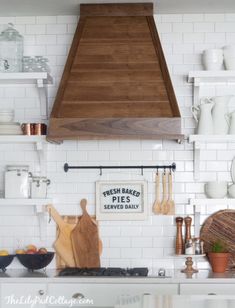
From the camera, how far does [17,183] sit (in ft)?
15.6

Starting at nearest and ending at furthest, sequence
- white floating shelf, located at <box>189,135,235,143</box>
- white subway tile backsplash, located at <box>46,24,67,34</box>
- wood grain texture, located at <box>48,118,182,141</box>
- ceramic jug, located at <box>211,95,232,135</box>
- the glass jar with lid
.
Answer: wood grain texture, located at <box>48,118,182,141</box> → white floating shelf, located at <box>189,135,235,143</box> → ceramic jug, located at <box>211,95,232,135</box> → the glass jar with lid → white subway tile backsplash, located at <box>46,24,67,34</box>

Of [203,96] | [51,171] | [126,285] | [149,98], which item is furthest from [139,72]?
[126,285]

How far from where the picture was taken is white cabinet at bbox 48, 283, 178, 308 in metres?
4.34

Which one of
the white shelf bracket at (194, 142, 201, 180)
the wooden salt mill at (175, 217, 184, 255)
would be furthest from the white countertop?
the white shelf bracket at (194, 142, 201, 180)

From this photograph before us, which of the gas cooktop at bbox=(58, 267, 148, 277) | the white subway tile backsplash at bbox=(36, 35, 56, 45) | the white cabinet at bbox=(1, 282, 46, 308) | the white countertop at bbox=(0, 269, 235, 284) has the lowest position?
the white cabinet at bbox=(1, 282, 46, 308)

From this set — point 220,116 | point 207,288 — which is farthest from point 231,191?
point 207,288

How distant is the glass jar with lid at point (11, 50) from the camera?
189 inches

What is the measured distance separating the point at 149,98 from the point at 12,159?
4.18ft

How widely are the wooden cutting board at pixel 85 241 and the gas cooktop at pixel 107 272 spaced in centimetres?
11

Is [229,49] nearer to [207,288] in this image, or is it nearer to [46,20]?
[46,20]

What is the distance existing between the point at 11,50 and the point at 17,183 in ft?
3.41

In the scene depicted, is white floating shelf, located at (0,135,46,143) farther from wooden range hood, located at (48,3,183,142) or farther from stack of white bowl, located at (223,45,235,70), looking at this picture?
stack of white bowl, located at (223,45,235,70)

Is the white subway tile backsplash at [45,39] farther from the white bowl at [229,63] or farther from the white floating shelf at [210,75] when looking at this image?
the white bowl at [229,63]

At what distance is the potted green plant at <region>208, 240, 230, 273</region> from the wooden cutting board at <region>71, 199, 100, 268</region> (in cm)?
88
